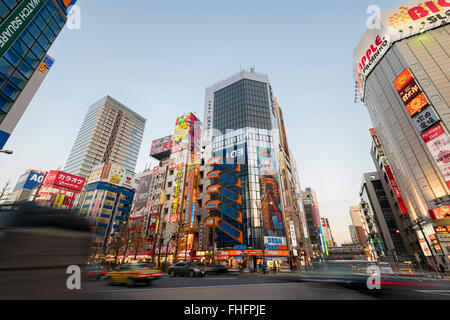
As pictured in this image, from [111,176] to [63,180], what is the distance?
17419 millimetres

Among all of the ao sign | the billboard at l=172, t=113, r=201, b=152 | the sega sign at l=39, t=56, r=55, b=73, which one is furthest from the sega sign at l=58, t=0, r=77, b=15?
the ao sign

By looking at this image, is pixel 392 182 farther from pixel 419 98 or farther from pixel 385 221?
pixel 419 98

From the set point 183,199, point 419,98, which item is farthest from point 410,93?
point 183,199

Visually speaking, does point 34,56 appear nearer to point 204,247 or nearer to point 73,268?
point 73,268

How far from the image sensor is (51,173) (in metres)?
70.9

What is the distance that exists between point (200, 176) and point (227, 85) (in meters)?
31.3

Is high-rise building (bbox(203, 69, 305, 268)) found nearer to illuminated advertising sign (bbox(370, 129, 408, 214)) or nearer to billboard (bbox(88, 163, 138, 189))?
illuminated advertising sign (bbox(370, 129, 408, 214))

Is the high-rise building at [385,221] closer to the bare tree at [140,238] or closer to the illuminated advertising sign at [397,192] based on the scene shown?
the illuminated advertising sign at [397,192]

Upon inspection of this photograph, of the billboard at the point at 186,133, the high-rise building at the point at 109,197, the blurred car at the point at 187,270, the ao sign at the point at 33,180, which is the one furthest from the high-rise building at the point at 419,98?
the ao sign at the point at 33,180

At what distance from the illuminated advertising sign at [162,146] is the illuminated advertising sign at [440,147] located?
6212cm

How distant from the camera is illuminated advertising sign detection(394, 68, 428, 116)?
30127 millimetres

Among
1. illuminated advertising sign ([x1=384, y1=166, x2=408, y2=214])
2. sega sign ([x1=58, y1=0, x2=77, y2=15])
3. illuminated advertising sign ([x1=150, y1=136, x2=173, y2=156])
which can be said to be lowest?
illuminated advertising sign ([x1=384, y1=166, x2=408, y2=214])

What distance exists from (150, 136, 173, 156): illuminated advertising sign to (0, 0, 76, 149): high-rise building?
4105cm
